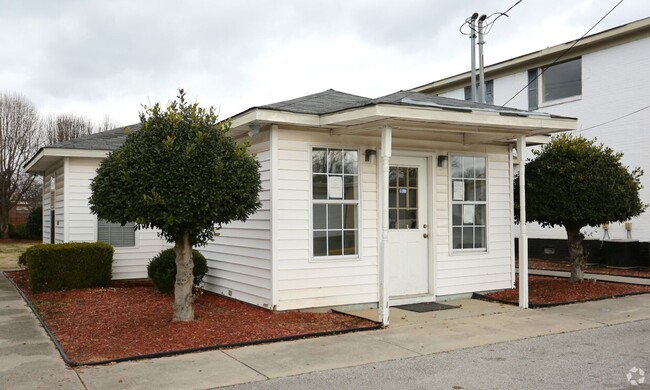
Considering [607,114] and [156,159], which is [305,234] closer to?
[156,159]

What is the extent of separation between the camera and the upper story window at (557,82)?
1648cm

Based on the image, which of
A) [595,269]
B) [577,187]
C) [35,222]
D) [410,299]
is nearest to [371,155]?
[410,299]

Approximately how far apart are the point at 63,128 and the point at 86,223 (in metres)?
21.9

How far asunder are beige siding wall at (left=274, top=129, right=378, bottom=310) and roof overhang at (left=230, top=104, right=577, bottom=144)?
11.2 inches

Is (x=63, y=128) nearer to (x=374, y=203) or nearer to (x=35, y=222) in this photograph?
(x=35, y=222)

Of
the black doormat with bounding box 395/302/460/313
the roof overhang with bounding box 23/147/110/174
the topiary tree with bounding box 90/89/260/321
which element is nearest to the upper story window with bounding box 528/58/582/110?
the black doormat with bounding box 395/302/460/313

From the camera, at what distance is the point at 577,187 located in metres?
9.75

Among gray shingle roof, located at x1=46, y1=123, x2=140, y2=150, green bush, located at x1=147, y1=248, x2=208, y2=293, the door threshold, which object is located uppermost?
gray shingle roof, located at x1=46, y1=123, x2=140, y2=150

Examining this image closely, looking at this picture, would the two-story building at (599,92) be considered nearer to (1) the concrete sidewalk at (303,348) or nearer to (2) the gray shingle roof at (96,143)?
(1) the concrete sidewalk at (303,348)

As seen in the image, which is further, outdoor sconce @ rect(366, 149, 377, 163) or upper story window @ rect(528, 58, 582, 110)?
upper story window @ rect(528, 58, 582, 110)

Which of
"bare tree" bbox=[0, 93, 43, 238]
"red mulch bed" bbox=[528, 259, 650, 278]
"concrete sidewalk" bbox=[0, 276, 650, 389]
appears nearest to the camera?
"concrete sidewalk" bbox=[0, 276, 650, 389]

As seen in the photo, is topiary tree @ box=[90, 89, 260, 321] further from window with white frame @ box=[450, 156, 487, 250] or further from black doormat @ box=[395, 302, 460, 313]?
window with white frame @ box=[450, 156, 487, 250]

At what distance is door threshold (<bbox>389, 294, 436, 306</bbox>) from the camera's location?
28.0ft

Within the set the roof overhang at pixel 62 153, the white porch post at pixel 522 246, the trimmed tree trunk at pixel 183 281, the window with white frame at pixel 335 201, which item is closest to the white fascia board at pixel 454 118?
the white porch post at pixel 522 246
